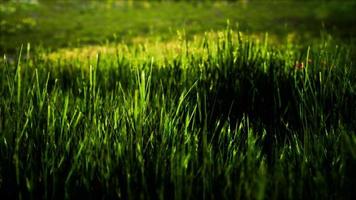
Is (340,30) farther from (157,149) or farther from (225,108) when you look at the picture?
(157,149)

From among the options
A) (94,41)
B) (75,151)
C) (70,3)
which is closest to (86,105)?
(75,151)

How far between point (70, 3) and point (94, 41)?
7.00 meters

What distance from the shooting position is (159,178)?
1.45 meters

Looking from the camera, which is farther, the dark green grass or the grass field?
the dark green grass

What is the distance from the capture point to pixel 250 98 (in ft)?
7.91

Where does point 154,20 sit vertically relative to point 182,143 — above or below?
below

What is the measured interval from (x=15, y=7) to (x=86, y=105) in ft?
35.6

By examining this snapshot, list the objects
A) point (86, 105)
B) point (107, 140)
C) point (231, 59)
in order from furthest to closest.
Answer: point (231, 59)
point (86, 105)
point (107, 140)

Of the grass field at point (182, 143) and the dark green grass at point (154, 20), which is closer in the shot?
the grass field at point (182, 143)

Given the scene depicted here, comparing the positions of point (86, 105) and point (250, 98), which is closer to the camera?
point (86, 105)

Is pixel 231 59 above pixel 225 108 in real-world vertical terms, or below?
above

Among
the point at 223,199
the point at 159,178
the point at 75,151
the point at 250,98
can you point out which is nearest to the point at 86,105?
the point at 75,151

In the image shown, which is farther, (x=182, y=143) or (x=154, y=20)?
(x=154, y=20)

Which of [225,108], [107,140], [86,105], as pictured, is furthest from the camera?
[225,108]
